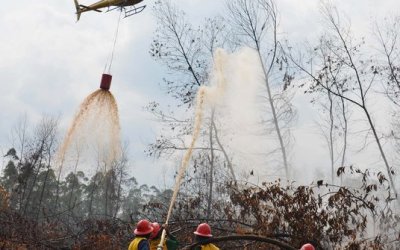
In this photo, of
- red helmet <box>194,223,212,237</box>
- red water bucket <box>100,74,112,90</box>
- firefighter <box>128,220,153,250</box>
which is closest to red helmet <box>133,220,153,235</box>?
firefighter <box>128,220,153,250</box>

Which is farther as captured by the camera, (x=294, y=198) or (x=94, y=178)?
(x=94, y=178)

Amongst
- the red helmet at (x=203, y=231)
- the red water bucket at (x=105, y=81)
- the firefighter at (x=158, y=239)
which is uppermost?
the red water bucket at (x=105, y=81)

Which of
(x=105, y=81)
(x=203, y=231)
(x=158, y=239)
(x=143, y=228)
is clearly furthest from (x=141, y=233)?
(x=105, y=81)

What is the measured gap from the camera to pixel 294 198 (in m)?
9.56

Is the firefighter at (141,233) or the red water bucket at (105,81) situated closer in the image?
the firefighter at (141,233)

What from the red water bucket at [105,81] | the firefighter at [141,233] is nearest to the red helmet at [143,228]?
the firefighter at [141,233]

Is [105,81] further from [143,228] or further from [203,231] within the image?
[203,231]

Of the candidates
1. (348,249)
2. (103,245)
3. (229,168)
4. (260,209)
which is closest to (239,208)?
(260,209)

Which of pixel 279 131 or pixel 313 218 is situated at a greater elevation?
pixel 279 131

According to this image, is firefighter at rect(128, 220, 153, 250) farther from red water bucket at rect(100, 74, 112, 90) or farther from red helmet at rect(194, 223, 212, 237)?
red water bucket at rect(100, 74, 112, 90)

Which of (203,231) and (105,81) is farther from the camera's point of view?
(105,81)

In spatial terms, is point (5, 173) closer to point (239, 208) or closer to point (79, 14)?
point (79, 14)

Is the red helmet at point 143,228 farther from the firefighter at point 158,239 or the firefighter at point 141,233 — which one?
the firefighter at point 158,239

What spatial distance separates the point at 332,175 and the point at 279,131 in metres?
11.1
